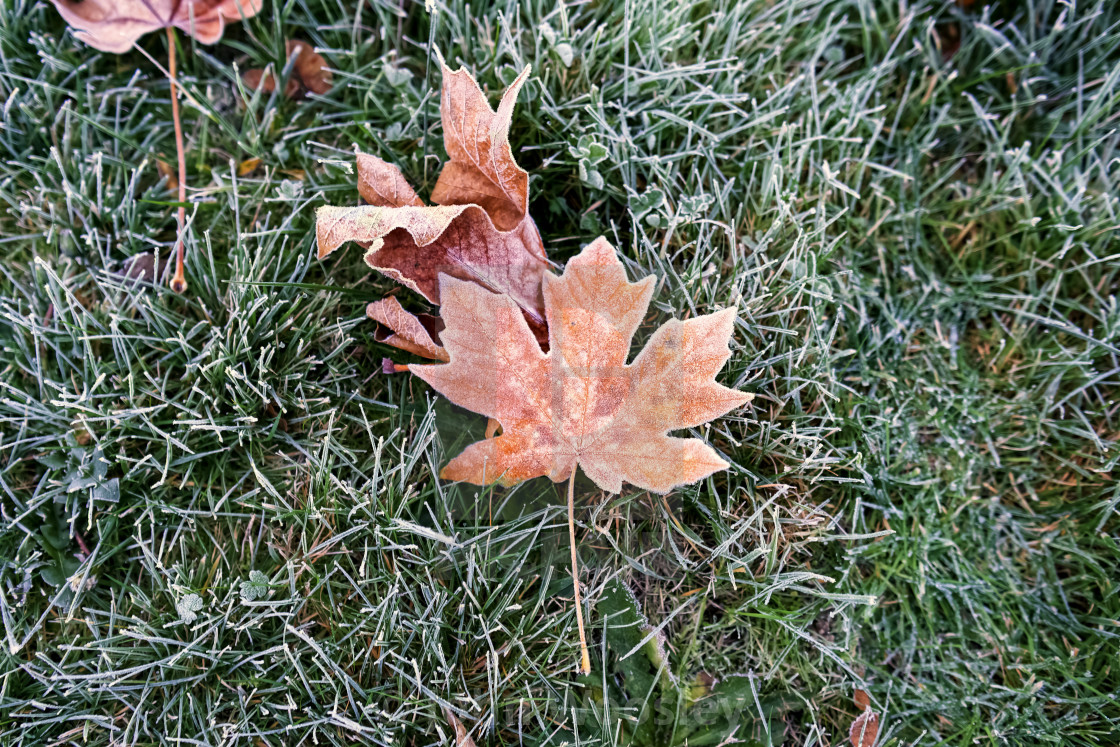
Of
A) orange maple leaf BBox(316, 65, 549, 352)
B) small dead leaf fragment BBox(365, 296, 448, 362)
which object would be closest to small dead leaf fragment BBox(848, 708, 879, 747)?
orange maple leaf BBox(316, 65, 549, 352)

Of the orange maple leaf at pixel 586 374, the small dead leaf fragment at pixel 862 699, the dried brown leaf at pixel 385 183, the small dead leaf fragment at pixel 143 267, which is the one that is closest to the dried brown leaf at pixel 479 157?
the dried brown leaf at pixel 385 183

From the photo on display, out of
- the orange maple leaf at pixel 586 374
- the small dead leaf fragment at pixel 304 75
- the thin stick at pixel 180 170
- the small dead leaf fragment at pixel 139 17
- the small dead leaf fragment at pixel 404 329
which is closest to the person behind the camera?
the orange maple leaf at pixel 586 374

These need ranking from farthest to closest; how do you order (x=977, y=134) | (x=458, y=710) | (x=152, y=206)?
(x=977, y=134)
(x=152, y=206)
(x=458, y=710)

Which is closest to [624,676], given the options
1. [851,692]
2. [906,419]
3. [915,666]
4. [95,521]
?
[851,692]

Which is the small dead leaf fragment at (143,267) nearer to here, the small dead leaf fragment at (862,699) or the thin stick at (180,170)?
the thin stick at (180,170)

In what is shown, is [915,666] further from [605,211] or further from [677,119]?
[677,119]

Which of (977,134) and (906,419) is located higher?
(977,134)

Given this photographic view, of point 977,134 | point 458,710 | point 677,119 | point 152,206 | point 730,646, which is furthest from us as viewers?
point 977,134
